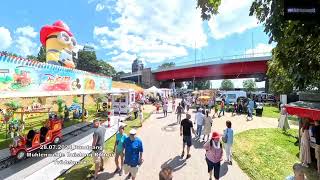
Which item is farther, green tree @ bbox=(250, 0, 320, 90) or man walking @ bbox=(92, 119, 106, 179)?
man walking @ bbox=(92, 119, 106, 179)

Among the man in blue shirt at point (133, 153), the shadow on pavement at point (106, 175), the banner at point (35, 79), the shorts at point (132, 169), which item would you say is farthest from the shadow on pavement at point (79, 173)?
the banner at point (35, 79)

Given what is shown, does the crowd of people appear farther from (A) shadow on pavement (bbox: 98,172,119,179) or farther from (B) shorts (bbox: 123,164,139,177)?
(A) shadow on pavement (bbox: 98,172,119,179)

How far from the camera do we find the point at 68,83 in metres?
17.5

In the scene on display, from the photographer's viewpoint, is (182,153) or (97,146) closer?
(97,146)

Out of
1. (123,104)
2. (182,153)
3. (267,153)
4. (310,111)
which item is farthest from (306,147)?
(123,104)

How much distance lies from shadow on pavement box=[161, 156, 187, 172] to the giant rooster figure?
14.4 metres

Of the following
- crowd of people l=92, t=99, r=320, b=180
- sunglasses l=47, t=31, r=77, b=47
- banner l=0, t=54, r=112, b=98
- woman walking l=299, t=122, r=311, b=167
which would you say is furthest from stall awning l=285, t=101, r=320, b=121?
sunglasses l=47, t=31, r=77, b=47

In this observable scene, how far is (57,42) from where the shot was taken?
23.1 m

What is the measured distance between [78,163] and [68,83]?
7.10 metres

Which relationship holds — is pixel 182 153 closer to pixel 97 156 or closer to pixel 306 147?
pixel 97 156

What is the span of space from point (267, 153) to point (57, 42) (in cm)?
1732

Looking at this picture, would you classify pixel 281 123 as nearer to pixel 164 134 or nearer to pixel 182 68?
pixel 164 134

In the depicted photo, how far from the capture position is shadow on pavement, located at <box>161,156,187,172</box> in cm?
1098

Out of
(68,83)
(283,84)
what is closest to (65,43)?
(68,83)
